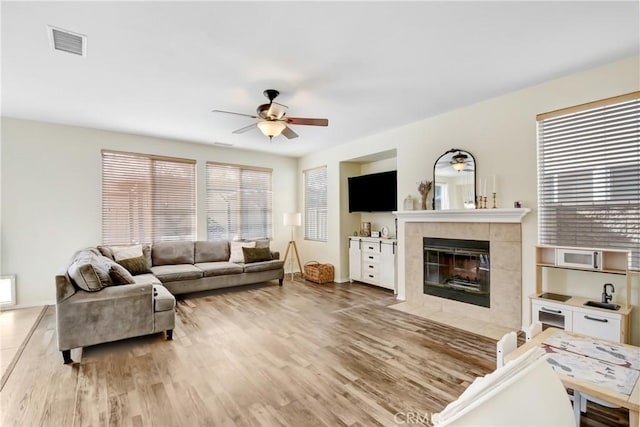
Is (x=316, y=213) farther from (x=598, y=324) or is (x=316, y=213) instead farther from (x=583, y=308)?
(x=598, y=324)

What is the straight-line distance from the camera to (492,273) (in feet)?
12.5

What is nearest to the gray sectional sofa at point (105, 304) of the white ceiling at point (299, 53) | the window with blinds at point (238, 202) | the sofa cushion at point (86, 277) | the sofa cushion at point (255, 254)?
the sofa cushion at point (86, 277)

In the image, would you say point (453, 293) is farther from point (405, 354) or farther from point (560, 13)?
point (560, 13)

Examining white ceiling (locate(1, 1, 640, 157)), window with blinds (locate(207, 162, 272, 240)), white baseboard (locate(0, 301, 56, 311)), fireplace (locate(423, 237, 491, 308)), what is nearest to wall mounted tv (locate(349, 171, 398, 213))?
fireplace (locate(423, 237, 491, 308))

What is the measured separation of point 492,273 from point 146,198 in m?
5.71

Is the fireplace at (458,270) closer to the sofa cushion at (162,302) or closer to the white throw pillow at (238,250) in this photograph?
the white throw pillow at (238,250)

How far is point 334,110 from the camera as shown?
4.14 meters

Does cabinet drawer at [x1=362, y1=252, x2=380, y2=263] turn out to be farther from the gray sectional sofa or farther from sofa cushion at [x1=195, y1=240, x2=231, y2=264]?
the gray sectional sofa

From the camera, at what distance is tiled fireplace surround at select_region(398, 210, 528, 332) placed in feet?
11.8

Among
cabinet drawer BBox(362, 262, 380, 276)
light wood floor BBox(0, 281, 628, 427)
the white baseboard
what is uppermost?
cabinet drawer BBox(362, 262, 380, 276)

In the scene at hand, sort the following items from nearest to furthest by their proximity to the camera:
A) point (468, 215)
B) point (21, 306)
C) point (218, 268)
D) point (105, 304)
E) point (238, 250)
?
1. point (105, 304)
2. point (468, 215)
3. point (21, 306)
4. point (218, 268)
5. point (238, 250)

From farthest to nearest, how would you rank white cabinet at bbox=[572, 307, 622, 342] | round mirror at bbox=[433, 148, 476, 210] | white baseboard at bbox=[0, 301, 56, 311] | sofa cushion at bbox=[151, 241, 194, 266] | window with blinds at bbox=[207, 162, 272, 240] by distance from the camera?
window with blinds at bbox=[207, 162, 272, 240] < sofa cushion at bbox=[151, 241, 194, 266] < white baseboard at bbox=[0, 301, 56, 311] < round mirror at bbox=[433, 148, 476, 210] < white cabinet at bbox=[572, 307, 622, 342]

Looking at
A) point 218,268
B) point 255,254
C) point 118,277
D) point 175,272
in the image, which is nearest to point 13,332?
point 118,277

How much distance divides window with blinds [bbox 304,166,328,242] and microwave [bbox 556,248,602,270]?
14.0ft
